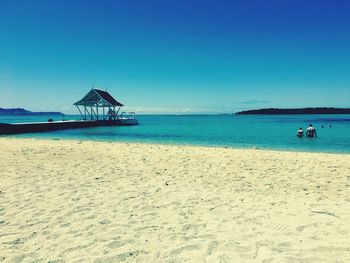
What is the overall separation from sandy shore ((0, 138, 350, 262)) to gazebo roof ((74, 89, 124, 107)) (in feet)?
124

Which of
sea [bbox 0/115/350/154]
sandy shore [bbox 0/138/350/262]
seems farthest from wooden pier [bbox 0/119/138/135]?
sandy shore [bbox 0/138/350/262]

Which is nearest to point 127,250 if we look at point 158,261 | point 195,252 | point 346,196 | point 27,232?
point 158,261

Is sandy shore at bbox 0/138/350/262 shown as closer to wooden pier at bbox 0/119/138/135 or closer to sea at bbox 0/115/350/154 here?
sea at bbox 0/115/350/154

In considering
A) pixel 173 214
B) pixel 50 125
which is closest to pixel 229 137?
pixel 173 214

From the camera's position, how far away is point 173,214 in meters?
5.52

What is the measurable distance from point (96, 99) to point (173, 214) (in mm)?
43814

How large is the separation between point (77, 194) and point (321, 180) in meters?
6.21

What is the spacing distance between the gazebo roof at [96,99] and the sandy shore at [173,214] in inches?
1483

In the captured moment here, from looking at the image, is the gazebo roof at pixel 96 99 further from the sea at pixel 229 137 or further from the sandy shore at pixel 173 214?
the sandy shore at pixel 173 214

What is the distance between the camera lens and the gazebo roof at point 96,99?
46406 millimetres

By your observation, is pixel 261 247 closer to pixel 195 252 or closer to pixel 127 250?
pixel 195 252

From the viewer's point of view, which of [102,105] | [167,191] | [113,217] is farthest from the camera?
[102,105]

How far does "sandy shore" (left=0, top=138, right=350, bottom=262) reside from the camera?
13.4ft

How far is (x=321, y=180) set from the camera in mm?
8352
